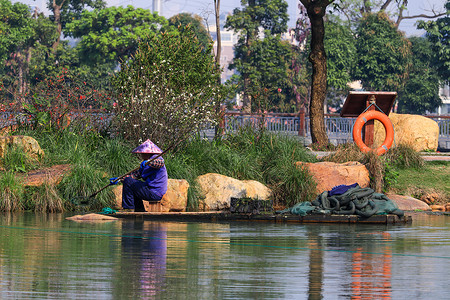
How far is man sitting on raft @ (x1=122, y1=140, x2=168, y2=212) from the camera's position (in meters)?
16.0

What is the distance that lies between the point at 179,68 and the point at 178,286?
17996 mm

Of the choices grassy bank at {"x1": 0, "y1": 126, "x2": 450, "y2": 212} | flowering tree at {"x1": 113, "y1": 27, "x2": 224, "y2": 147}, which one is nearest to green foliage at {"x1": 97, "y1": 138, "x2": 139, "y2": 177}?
grassy bank at {"x1": 0, "y1": 126, "x2": 450, "y2": 212}

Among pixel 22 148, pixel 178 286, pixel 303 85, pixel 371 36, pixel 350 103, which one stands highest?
pixel 371 36

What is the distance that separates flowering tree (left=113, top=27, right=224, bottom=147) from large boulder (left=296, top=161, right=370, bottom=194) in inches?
150

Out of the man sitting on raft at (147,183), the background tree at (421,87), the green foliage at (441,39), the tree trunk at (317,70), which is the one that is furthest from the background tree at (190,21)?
the man sitting on raft at (147,183)

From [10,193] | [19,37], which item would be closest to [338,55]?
[19,37]

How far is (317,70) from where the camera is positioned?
1110 inches

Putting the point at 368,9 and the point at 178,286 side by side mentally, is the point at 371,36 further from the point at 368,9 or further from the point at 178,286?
the point at 178,286

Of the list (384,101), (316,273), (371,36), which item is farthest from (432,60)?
(316,273)

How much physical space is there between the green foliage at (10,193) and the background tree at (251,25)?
4125 cm

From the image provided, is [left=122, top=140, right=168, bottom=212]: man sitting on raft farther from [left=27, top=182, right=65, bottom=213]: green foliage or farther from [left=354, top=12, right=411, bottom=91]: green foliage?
[left=354, top=12, right=411, bottom=91]: green foliage

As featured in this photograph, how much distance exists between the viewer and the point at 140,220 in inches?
607

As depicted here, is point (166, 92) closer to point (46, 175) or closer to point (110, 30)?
point (46, 175)

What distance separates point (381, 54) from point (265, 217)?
49692 millimetres
